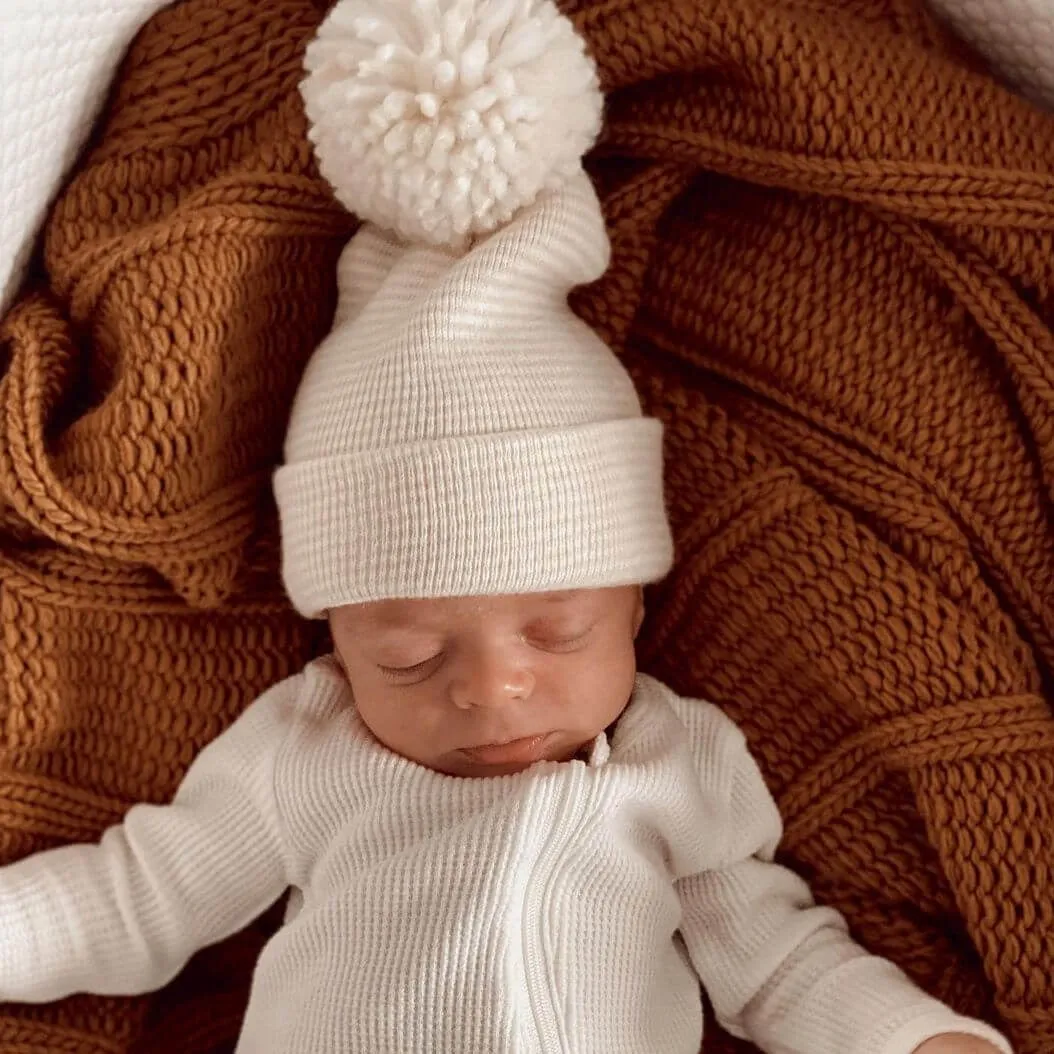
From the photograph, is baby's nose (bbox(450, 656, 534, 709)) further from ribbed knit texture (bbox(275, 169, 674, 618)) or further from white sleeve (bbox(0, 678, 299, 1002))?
white sleeve (bbox(0, 678, 299, 1002))

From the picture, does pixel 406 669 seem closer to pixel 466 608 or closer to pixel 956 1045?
pixel 466 608

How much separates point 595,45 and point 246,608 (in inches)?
20.7

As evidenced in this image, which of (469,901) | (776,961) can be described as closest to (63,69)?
(469,901)

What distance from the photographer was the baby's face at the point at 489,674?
89 centimetres

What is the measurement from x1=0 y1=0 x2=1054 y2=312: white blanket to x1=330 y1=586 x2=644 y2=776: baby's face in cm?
41

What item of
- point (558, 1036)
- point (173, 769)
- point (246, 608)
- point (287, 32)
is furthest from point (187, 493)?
point (558, 1036)

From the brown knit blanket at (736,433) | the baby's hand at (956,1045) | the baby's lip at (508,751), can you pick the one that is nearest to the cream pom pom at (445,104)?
the brown knit blanket at (736,433)

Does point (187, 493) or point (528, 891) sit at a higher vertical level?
point (187, 493)

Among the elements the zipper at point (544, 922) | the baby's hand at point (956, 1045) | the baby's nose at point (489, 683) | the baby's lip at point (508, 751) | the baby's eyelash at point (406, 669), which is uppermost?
Result: the baby's nose at point (489, 683)

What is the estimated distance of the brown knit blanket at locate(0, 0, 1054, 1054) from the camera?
3.17ft

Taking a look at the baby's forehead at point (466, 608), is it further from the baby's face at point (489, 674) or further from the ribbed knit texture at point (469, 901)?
the ribbed knit texture at point (469, 901)

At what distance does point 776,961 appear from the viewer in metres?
0.96

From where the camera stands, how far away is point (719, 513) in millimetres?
1039

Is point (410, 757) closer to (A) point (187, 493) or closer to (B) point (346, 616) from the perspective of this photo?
(B) point (346, 616)
